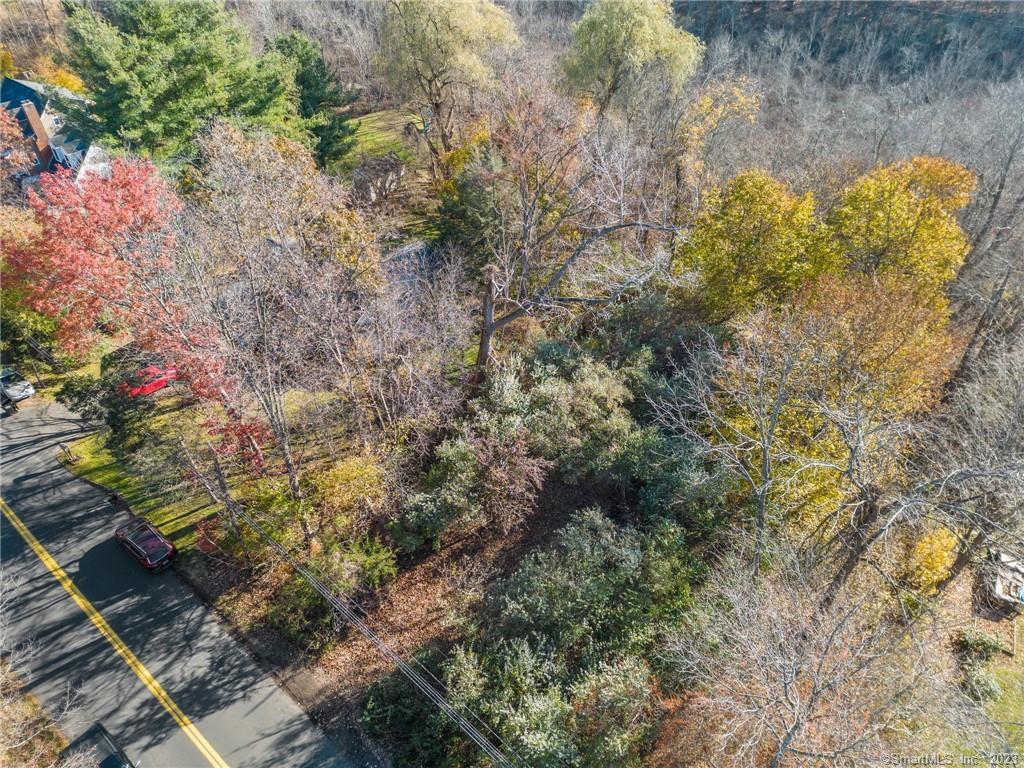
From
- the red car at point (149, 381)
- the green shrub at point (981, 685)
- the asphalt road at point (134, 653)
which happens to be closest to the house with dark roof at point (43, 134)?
the red car at point (149, 381)

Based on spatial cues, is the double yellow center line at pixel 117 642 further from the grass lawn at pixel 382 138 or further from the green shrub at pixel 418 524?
the grass lawn at pixel 382 138

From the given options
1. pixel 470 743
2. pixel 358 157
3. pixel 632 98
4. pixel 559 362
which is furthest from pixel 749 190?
pixel 358 157

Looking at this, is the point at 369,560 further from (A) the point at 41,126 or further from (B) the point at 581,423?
(A) the point at 41,126

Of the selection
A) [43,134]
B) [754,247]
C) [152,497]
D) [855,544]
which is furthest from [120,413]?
[43,134]

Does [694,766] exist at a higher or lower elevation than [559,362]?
lower

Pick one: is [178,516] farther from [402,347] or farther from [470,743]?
[470,743]

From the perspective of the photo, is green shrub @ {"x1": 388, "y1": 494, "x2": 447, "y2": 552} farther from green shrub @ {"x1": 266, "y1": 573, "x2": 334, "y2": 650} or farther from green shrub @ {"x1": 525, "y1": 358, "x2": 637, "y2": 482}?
green shrub @ {"x1": 525, "y1": 358, "x2": 637, "y2": 482}
